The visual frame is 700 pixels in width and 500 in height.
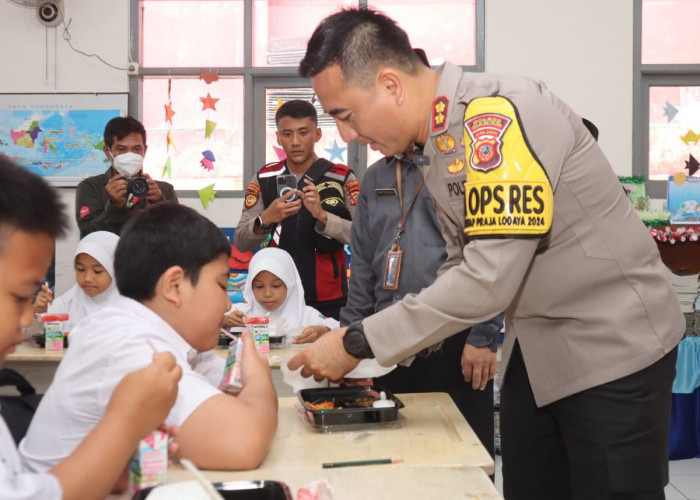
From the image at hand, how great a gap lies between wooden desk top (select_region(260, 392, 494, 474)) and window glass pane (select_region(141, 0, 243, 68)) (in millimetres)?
4009

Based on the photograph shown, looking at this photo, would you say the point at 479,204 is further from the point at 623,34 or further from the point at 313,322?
the point at 623,34

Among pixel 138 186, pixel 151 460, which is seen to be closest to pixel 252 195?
pixel 138 186

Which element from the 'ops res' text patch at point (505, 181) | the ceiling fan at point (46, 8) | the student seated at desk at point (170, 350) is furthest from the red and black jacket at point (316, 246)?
the ceiling fan at point (46, 8)

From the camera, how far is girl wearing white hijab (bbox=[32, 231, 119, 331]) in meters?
3.49

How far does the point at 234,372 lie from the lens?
150cm

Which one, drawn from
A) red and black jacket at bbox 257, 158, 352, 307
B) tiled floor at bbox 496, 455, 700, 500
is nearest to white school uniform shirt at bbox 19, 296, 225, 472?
red and black jacket at bbox 257, 158, 352, 307

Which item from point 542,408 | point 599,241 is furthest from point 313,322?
point 599,241

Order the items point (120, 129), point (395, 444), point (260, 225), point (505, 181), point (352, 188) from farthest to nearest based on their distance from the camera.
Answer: point (120, 129) < point (352, 188) < point (260, 225) < point (395, 444) < point (505, 181)

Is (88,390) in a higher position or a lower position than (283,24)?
lower

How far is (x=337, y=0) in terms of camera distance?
17.4ft

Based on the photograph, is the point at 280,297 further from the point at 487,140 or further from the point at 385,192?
the point at 487,140

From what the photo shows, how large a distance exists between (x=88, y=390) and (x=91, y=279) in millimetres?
2495

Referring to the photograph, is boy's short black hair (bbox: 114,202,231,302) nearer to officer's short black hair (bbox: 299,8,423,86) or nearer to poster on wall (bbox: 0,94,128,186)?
officer's short black hair (bbox: 299,8,423,86)

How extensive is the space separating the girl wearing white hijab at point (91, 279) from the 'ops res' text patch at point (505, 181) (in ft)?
7.97
